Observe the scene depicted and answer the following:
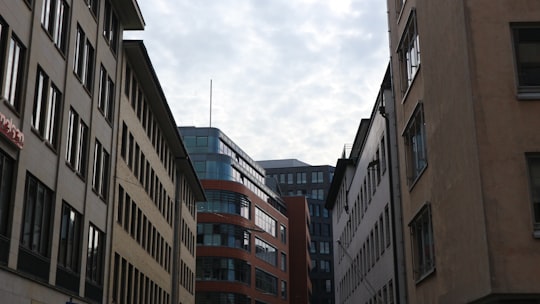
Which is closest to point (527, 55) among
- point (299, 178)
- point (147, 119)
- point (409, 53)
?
point (409, 53)

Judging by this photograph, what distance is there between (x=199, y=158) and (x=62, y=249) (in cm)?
7010

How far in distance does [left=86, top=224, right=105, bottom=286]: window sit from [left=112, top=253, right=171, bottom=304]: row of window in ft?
11.5

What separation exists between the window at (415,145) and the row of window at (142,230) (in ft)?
53.6

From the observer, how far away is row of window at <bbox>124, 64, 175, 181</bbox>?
44.1 metres

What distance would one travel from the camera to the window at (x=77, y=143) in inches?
1215

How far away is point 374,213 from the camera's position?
153 feet

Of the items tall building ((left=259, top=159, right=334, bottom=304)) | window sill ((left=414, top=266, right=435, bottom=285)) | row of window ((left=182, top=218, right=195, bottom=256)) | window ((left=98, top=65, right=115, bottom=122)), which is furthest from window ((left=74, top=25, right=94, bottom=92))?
tall building ((left=259, top=159, right=334, bottom=304))

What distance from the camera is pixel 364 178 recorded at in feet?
174

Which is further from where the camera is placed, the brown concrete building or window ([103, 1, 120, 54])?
the brown concrete building

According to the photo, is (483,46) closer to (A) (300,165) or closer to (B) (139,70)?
(B) (139,70)

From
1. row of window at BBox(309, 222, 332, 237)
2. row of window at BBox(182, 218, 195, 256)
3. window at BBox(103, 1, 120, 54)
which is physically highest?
row of window at BBox(309, 222, 332, 237)

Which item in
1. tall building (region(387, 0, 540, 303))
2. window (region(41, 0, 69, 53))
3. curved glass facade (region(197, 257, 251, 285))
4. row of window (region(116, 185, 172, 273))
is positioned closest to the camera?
tall building (region(387, 0, 540, 303))

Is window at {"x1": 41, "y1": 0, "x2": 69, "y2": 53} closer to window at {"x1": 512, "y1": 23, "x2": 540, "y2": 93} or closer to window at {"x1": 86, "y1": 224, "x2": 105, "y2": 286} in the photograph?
window at {"x1": 86, "y1": 224, "x2": 105, "y2": 286}

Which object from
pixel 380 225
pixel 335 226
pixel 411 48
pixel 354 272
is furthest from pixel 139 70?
pixel 335 226
